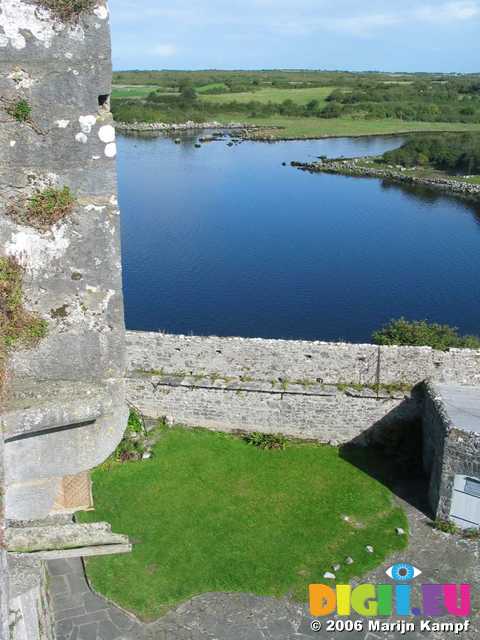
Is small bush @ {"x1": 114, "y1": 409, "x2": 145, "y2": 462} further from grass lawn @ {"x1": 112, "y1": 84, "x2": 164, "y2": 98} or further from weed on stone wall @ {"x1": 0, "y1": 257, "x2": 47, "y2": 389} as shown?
grass lawn @ {"x1": 112, "y1": 84, "x2": 164, "y2": 98}

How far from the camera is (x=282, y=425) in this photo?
1472 cm

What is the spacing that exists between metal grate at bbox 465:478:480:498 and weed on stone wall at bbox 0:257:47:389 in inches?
389

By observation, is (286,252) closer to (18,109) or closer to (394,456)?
(394,456)

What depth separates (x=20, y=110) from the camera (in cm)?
357

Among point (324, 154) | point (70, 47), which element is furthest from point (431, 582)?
point (324, 154)

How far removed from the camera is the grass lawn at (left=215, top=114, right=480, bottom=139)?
301 ft

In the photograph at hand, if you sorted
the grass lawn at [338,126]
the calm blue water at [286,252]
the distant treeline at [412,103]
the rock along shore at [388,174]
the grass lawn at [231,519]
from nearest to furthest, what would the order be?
the grass lawn at [231,519]
the calm blue water at [286,252]
the rock along shore at [388,174]
the grass lawn at [338,126]
the distant treeline at [412,103]

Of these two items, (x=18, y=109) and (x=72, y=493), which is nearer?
(x=18, y=109)

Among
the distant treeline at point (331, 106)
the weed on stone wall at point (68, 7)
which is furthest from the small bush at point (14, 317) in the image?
the distant treeline at point (331, 106)

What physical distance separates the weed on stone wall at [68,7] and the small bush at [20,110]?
535 mm

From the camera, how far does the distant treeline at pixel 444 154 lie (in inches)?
2484

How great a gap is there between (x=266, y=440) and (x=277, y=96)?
123724 millimetres

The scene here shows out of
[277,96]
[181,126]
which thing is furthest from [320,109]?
[181,126]

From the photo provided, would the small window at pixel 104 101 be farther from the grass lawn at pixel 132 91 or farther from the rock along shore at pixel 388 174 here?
the grass lawn at pixel 132 91
